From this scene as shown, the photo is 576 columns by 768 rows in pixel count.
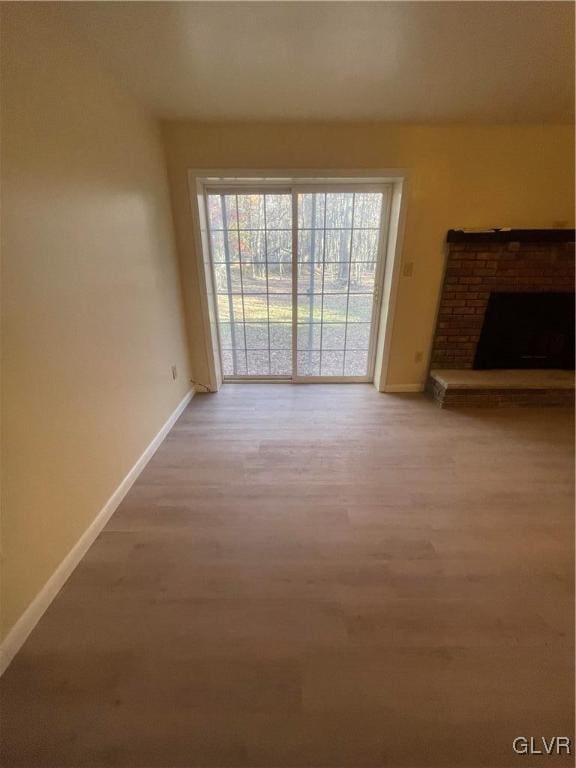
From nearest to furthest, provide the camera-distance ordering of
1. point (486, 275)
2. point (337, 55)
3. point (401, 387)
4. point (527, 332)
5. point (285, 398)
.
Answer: point (337, 55) < point (486, 275) < point (527, 332) < point (285, 398) < point (401, 387)

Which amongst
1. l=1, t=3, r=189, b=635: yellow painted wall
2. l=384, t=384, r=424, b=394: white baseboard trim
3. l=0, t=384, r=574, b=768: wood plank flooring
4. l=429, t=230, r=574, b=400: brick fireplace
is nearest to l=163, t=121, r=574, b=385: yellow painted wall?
l=429, t=230, r=574, b=400: brick fireplace

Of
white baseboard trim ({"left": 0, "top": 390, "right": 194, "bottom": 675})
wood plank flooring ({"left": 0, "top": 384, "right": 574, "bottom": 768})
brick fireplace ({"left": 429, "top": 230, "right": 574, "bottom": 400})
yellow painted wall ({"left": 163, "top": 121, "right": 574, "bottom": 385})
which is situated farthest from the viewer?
brick fireplace ({"left": 429, "top": 230, "right": 574, "bottom": 400})

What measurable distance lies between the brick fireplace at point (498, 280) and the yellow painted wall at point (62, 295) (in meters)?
2.58

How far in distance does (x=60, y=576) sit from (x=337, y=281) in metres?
2.83

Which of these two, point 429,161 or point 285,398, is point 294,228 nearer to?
point 429,161

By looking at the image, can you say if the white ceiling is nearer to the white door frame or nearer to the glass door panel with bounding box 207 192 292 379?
the white door frame

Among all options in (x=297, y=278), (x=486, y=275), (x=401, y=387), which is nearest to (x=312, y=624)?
(x=401, y=387)

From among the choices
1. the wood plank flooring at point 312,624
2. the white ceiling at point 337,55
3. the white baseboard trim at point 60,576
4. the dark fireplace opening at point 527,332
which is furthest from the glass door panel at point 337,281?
the white baseboard trim at point 60,576

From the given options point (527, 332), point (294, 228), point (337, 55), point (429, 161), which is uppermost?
point (337, 55)

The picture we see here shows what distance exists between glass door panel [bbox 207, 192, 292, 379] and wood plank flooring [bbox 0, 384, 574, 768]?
55.1 inches

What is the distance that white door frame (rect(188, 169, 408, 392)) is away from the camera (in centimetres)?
224

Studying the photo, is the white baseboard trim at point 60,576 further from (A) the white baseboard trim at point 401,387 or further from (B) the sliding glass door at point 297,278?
(A) the white baseboard trim at point 401,387

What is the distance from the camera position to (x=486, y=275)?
250 cm

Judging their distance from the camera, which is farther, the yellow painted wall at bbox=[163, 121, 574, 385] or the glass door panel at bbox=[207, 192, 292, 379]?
the glass door panel at bbox=[207, 192, 292, 379]
